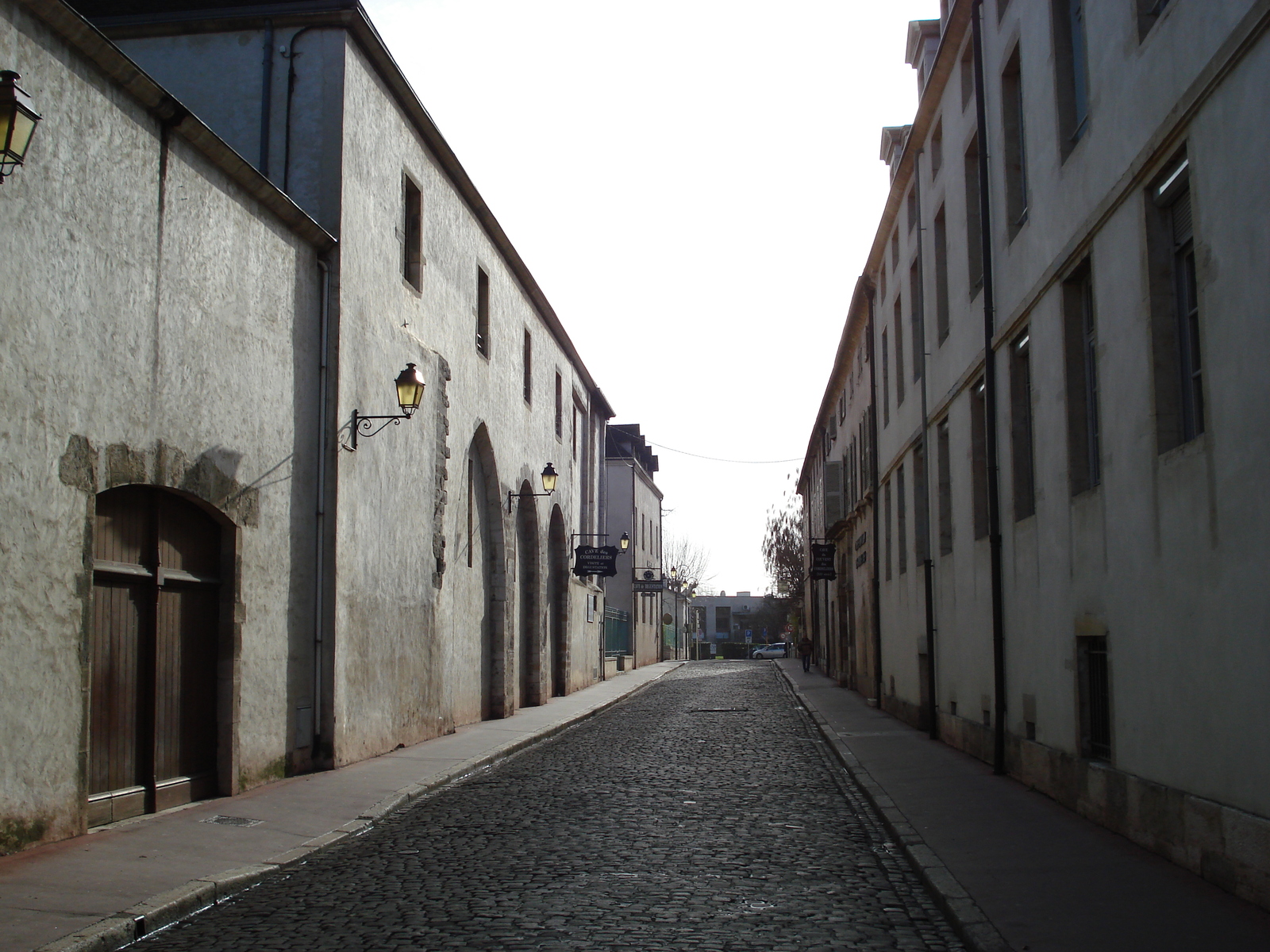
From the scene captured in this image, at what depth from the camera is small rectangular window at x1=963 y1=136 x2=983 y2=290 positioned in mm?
14117

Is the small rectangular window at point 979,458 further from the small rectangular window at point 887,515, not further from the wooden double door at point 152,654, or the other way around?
the small rectangular window at point 887,515

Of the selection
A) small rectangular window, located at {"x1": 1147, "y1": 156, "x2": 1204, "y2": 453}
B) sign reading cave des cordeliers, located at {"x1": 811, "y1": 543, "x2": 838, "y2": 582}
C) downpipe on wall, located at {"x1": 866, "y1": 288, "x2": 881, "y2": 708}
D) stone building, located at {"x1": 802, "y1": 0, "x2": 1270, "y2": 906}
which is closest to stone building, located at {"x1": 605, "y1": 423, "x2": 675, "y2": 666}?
sign reading cave des cordeliers, located at {"x1": 811, "y1": 543, "x2": 838, "y2": 582}

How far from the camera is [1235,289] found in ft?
21.6

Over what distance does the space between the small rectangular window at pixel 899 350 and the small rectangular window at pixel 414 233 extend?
8.46 meters

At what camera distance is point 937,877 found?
7129 millimetres

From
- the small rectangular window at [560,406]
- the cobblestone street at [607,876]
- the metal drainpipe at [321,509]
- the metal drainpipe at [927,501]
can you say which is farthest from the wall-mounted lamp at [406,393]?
the small rectangular window at [560,406]

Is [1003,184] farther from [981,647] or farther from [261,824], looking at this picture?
[261,824]

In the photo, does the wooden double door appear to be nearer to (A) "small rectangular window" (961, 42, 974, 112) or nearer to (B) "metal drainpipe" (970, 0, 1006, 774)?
(B) "metal drainpipe" (970, 0, 1006, 774)

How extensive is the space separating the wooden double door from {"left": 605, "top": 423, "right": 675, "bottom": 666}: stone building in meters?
28.2

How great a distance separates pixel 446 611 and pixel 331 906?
11.2m

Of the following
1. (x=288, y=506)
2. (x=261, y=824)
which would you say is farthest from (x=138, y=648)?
(x=288, y=506)

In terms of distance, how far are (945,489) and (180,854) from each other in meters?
11.6

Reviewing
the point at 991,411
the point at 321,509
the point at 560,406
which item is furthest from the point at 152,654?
the point at 560,406

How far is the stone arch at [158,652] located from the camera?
9.12 meters
